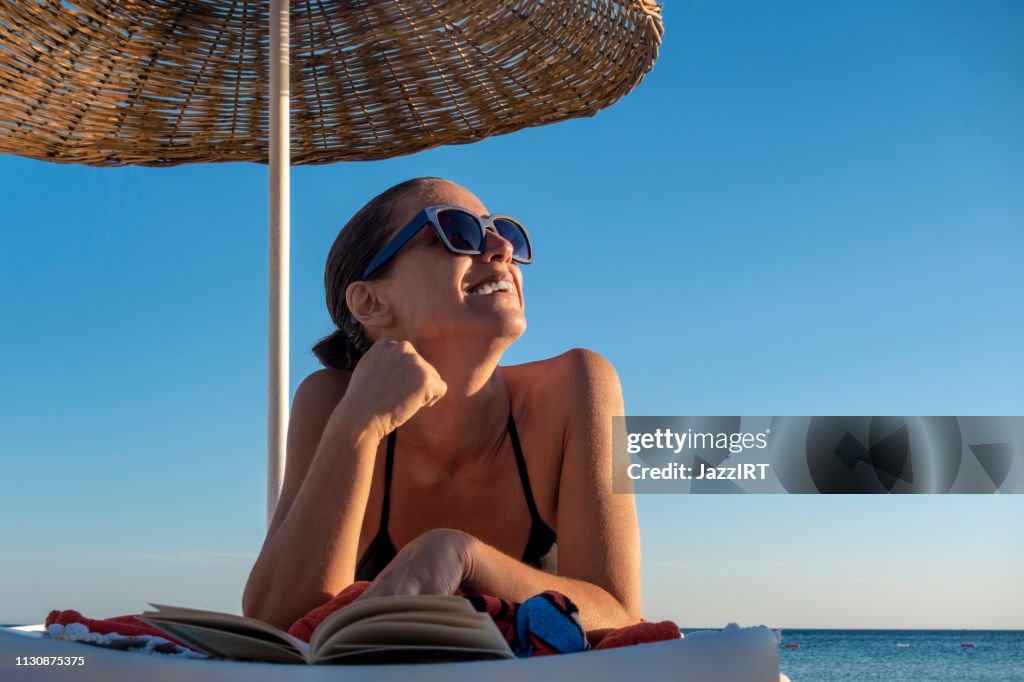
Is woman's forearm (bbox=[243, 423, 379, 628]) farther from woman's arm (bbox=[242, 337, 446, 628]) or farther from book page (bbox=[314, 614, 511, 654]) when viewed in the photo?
book page (bbox=[314, 614, 511, 654])

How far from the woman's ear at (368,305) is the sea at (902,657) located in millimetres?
31039

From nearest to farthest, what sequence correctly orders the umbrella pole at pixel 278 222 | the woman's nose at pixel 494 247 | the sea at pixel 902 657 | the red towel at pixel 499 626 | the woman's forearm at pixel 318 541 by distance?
the red towel at pixel 499 626, the woman's forearm at pixel 318 541, the woman's nose at pixel 494 247, the umbrella pole at pixel 278 222, the sea at pixel 902 657

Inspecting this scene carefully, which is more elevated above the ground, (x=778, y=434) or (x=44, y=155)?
(x=44, y=155)

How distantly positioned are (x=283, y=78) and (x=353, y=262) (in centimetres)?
105

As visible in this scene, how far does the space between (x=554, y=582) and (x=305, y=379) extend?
2.82 feet

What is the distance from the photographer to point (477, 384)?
2000 mm

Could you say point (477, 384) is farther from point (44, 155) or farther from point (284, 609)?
point (44, 155)

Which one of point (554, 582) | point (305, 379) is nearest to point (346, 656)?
point (554, 582)

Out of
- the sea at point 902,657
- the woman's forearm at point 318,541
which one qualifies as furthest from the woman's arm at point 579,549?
the sea at point 902,657

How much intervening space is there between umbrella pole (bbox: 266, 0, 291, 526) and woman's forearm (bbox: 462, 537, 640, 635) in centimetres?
146

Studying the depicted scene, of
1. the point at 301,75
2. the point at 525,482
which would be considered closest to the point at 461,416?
the point at 525,482

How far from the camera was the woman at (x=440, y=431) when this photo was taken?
5.43 ft

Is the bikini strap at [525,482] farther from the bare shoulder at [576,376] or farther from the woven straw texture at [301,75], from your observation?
the woven straw texture at [301,75]

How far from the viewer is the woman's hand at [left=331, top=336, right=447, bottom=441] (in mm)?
1692
